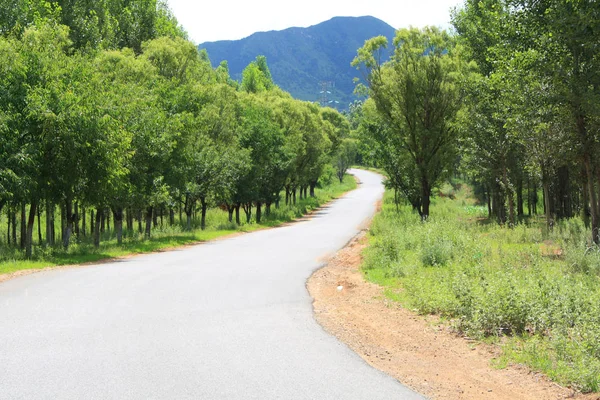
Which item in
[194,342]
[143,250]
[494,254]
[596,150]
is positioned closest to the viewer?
[194,342]

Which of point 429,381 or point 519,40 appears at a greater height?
point 519,40

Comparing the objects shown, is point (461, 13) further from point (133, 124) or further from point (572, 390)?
point (572, 390)

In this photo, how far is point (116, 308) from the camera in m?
10.6

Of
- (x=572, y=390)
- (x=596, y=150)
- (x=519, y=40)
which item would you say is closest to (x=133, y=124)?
(x=519, y=40)

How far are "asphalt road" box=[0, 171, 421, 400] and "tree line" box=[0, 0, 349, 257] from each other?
635cm

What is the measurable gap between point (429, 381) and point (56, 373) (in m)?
4.31

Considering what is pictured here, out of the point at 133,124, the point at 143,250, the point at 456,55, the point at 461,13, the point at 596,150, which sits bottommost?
the point at 143,250

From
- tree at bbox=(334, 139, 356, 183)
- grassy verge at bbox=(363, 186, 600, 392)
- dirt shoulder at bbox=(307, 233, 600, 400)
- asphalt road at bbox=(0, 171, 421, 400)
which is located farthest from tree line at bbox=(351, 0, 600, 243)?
tree at bbox=(334, 139, 356, 183)

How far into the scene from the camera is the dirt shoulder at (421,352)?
6.27m

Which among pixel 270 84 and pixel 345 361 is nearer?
pixel 345 361

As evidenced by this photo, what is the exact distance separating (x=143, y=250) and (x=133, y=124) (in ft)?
19.0

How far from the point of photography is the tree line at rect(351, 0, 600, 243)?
16.8 m

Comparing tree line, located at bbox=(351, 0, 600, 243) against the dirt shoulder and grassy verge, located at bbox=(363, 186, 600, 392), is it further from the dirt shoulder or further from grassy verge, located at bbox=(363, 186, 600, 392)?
the dirt shoulder

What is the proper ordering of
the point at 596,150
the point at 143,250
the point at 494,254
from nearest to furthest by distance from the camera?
the point at 494,254, the point at 596,150, the point at 143,250
